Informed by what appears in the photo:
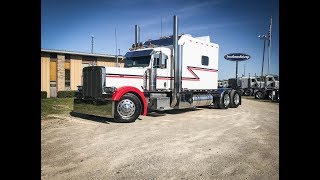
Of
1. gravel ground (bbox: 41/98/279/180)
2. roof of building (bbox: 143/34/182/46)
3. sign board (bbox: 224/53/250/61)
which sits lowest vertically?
gravel ground (bbox: 41/98/279/180)

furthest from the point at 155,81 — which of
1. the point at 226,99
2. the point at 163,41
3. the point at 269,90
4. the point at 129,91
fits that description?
the point at 269,90

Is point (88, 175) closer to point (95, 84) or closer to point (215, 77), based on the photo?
point (95, 84)

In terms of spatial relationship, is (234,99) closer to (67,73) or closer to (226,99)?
(226,99)

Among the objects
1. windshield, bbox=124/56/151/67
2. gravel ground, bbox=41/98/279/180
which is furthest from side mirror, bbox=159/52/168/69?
gravel ground, bbox=41/98/279/180

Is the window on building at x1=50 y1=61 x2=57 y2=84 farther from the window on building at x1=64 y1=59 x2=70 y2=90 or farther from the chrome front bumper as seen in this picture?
the chrome front bumper

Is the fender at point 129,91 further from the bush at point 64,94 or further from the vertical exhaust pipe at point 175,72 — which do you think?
the bush at point 64,94

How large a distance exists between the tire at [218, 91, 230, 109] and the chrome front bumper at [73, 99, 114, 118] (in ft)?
27.0

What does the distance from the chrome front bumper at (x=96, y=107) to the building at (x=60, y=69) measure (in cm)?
1336

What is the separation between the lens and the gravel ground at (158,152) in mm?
4566

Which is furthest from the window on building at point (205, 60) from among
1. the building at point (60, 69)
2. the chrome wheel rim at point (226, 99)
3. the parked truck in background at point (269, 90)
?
the parked truck in background at point (269, 90)

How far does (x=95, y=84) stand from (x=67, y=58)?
17.8 meters

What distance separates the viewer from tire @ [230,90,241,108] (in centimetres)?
1700
